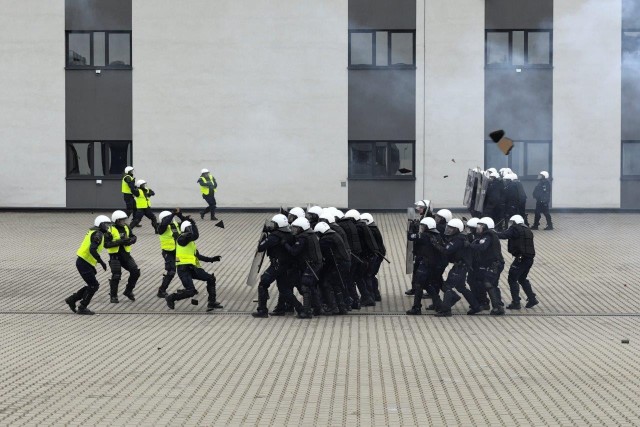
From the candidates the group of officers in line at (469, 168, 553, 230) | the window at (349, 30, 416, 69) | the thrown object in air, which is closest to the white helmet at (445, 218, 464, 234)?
the group of officers in line at (469, 168, 553, 230)

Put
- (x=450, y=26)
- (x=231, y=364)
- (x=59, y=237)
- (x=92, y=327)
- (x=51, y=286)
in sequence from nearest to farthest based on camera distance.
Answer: (x=231, y=364)
(x=92, y=327)
(x=51, y=286)
(x=59, y=237)
(x=450, y=26)

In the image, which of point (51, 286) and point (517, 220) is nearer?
point (517, 220)

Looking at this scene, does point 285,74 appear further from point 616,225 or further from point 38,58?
point 616,225

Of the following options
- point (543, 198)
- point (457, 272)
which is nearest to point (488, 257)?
point (457, 272)

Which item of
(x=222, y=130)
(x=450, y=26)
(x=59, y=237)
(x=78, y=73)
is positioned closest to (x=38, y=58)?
(x=78, y=73)

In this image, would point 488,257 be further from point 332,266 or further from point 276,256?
point 276,256

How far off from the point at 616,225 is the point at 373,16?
8822mm

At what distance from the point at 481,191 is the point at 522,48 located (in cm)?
735

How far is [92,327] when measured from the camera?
16953 millimetres

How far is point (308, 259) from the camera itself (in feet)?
58.6

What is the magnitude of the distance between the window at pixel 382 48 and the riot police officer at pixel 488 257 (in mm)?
16691

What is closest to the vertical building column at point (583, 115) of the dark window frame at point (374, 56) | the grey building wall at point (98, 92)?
the dark window frame at point (374, 56)

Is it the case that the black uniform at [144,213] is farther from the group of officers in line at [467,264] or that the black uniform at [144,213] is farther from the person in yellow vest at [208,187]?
the group of officers in line at [467,264]

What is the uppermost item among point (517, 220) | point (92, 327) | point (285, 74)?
point (285, 74)
